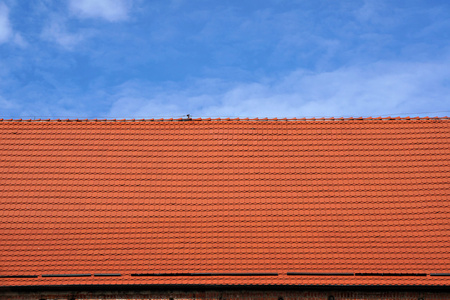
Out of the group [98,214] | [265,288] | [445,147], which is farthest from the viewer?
[445,147]

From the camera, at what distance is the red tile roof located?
1295 cm

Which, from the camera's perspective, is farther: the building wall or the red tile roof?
the red tile roof

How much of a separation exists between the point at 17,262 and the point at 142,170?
427 centimetres

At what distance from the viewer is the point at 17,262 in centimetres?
1316

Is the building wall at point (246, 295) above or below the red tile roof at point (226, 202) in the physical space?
below

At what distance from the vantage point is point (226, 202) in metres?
14.1

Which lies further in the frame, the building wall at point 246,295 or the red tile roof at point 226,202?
the red tile roof at point 226,202

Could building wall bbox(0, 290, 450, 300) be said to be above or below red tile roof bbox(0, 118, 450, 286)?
below

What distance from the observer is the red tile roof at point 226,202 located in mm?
12945

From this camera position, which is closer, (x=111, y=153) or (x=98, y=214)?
(x=98, y=214)

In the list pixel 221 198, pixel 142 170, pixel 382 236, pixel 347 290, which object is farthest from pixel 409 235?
pixel 142 170

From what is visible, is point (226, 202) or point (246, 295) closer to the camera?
point (246, 295)

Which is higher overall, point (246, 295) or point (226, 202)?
point (226, 202)

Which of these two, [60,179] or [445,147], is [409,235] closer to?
[445,147]
